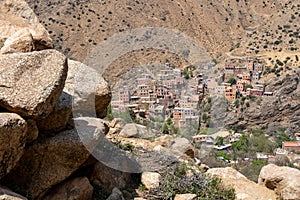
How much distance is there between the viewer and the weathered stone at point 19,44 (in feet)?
16.4

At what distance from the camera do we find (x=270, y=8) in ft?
203

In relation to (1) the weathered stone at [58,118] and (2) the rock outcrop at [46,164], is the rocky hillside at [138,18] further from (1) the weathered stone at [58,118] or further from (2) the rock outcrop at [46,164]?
→ (2) the rock outcrop at [46,164]

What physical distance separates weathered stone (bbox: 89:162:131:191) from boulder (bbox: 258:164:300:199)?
7.90ft

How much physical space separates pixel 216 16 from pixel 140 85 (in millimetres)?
41931

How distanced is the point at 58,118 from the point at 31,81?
2.81ft

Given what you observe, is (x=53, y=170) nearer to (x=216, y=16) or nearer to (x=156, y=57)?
(x=156, y=57)

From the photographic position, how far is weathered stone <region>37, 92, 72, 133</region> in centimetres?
497

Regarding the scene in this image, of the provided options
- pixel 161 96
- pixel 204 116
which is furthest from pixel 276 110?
pixel 204 116

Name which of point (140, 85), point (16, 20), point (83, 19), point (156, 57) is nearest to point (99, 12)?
point (83, 19)

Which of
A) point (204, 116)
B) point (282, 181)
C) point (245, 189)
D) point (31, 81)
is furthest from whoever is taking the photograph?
point (204, 116)

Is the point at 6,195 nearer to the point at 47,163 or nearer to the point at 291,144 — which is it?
the point at 47,163

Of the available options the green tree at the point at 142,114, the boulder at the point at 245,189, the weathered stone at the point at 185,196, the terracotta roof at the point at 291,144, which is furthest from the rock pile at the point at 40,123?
the terracotta roof at the point at 291,144

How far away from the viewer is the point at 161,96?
20750 mm

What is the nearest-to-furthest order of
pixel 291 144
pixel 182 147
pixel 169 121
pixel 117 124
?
pixel 182 147
pixel 117 124
pixel 169 121
pixel 291 144
